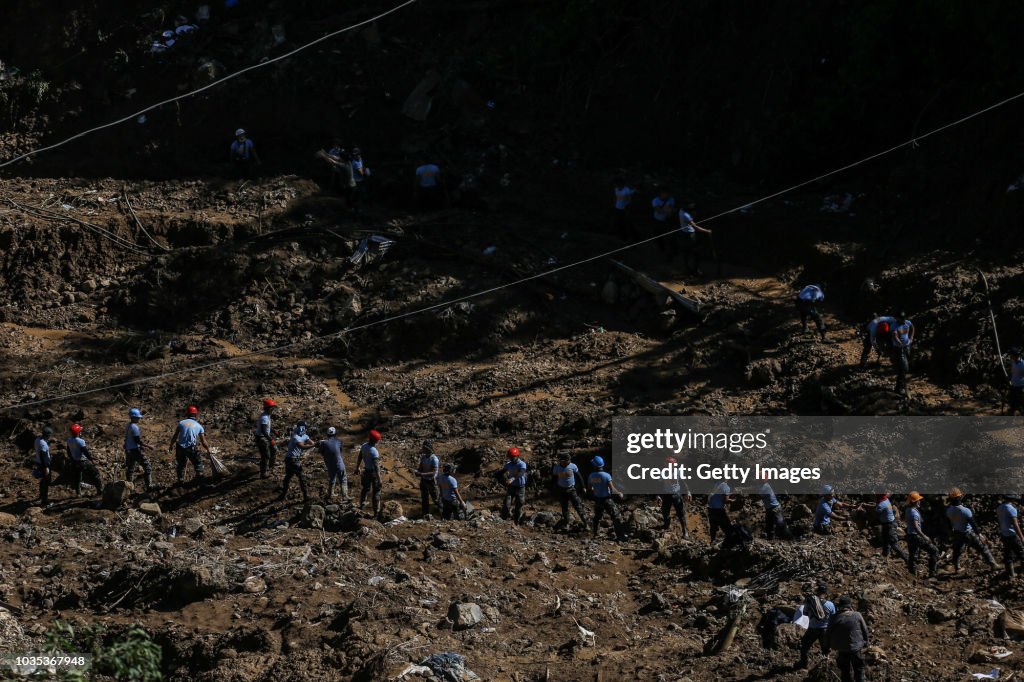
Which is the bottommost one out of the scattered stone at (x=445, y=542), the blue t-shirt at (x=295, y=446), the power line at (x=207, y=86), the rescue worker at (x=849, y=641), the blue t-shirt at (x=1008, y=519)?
the rescue worker at (x=849, y=641)

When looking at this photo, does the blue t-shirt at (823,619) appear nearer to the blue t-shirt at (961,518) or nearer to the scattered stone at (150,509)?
the blue t-shirt at (961,518)

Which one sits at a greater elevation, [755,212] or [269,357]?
[755,212]

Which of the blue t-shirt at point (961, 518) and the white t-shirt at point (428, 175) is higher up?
the white t-shirt at point (428, 175)

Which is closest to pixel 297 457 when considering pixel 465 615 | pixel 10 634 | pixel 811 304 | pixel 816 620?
pixel 465 615

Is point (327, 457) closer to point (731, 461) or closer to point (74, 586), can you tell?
point (74, 586)

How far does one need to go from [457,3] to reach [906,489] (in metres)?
14.5

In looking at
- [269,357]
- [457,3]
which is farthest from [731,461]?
[457,3]

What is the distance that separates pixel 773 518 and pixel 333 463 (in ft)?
18.9

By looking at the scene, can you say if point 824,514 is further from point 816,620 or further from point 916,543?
point 816,620

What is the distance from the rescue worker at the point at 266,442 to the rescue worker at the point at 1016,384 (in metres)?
10.0

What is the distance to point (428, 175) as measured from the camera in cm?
2244

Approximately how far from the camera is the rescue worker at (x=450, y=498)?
1656cm

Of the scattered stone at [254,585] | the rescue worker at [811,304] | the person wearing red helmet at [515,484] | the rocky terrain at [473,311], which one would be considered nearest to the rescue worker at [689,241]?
the rocky terrain at [473,311]

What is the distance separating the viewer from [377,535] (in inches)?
624
